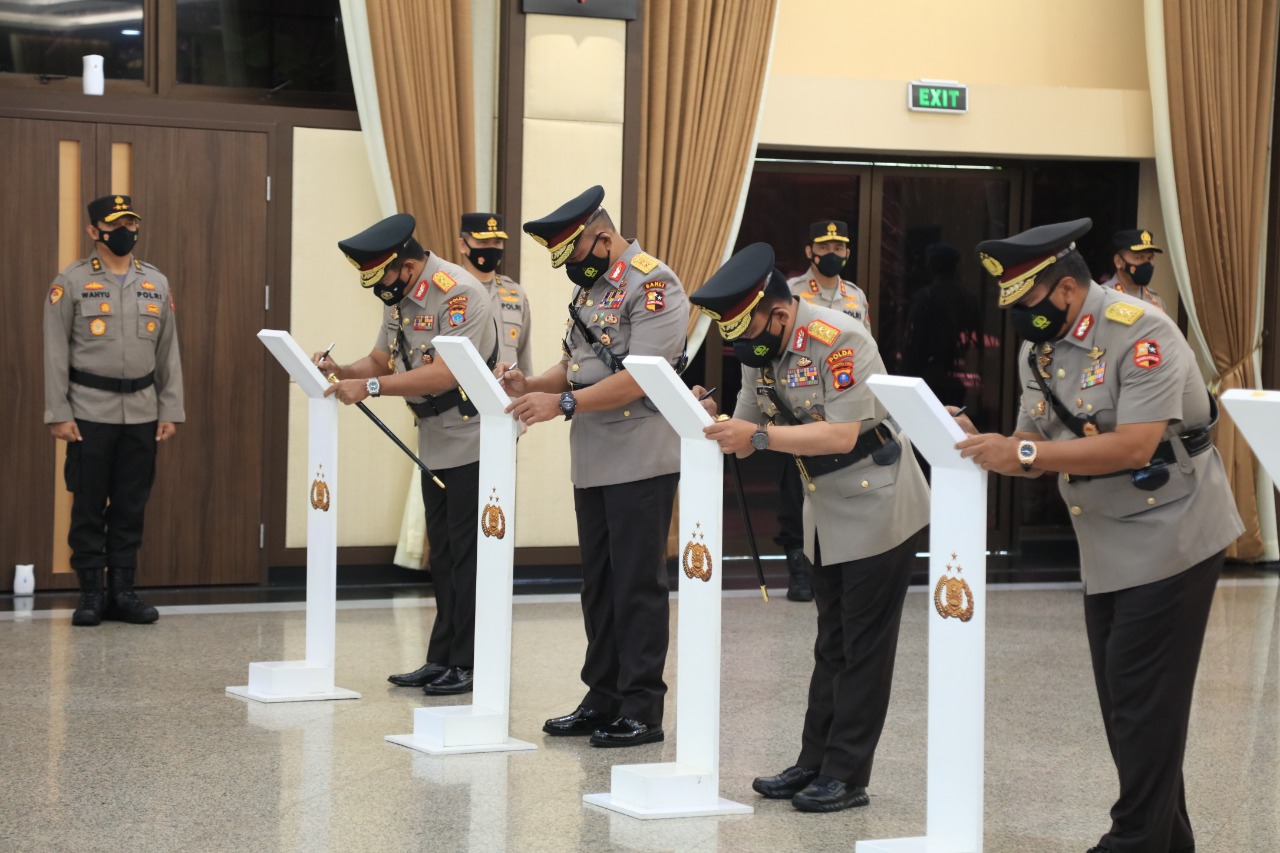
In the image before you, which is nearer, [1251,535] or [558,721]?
[558,721]

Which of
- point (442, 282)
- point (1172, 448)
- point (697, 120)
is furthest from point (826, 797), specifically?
point (697, 120)

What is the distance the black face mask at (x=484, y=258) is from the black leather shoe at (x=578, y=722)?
95.3 inches

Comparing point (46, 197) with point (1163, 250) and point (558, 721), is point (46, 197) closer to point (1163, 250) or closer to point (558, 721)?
point (558, 721)

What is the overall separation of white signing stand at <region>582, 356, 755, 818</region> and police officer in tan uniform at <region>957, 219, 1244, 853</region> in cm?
73

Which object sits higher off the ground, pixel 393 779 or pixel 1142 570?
pixel 1142 570

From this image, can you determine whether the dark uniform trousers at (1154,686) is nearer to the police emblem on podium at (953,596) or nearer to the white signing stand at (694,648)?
the police emblem on podium at (953,596)

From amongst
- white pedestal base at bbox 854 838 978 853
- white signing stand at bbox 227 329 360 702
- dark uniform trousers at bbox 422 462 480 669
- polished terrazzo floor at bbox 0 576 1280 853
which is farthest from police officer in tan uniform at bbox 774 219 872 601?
white pedestal base at bbox 854 838 978 853

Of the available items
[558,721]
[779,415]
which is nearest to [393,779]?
[558,721]

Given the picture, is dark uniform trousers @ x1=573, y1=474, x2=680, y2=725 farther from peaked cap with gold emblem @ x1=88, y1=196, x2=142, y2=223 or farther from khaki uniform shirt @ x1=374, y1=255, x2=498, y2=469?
peaked cap with gold emblem @ x1=88, y1=196, x2=142, y2=223

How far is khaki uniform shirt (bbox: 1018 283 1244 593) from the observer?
3.25 m

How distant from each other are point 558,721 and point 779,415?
1.36 meters

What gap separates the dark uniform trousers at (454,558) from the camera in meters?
5.30

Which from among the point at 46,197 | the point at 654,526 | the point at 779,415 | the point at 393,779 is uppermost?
the point at 46,197

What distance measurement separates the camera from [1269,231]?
895cm
